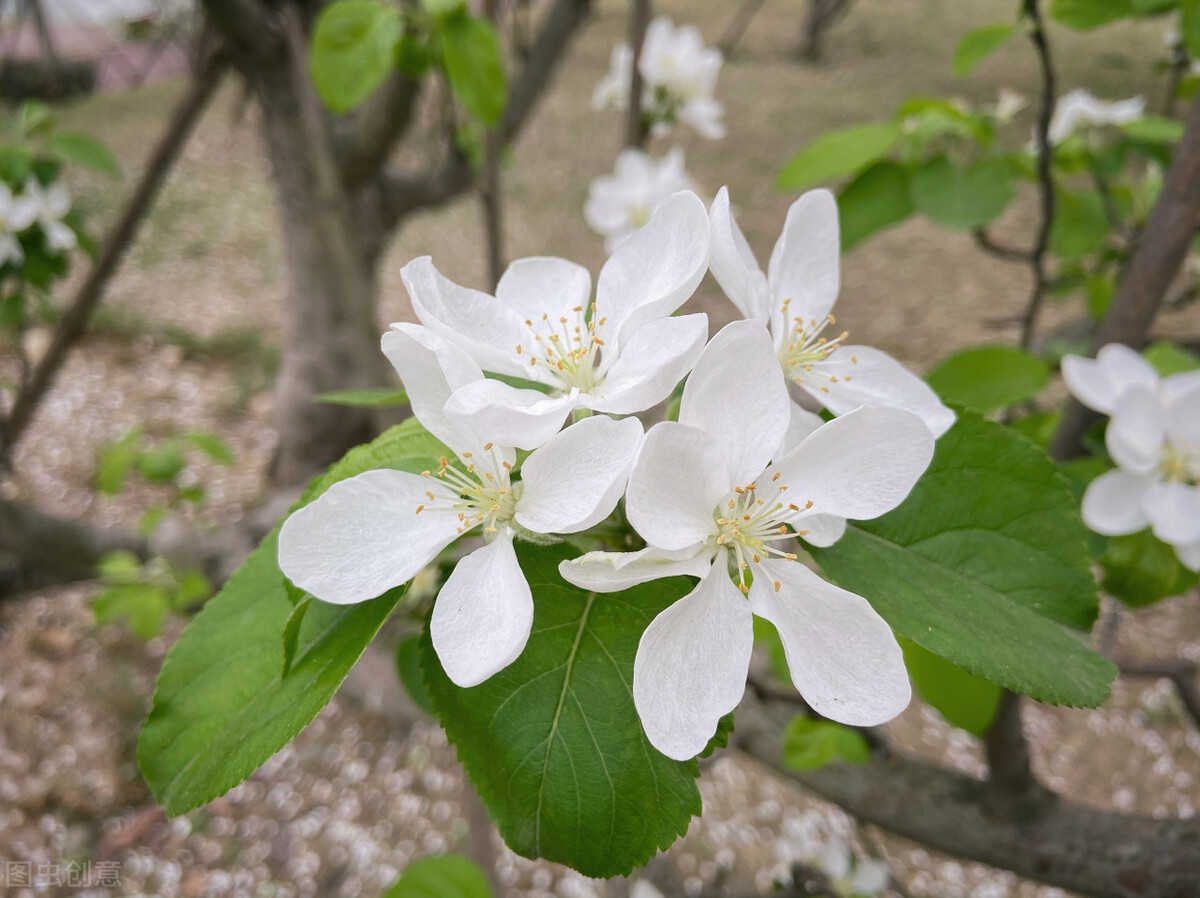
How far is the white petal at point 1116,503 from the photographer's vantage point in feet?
2.25

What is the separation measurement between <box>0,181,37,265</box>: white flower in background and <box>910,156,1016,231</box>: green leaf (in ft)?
5.10

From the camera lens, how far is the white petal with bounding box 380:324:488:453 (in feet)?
1.36

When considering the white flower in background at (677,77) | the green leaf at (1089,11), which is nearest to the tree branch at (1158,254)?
the green leaf at (1089,11)

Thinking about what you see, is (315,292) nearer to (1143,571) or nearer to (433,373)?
(433,373)

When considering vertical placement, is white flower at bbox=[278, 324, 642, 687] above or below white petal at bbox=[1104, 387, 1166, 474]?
above

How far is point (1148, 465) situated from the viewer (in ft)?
2.24

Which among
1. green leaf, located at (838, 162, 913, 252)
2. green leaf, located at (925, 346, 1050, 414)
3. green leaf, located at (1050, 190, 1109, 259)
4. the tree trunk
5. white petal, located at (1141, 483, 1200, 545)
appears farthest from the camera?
the tree trunk

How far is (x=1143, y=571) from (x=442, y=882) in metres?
0.85

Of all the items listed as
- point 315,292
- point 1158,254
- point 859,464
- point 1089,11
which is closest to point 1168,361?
point 1158,254

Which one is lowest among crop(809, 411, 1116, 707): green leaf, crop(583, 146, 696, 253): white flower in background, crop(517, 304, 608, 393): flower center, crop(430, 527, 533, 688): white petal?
crop(583, 146, 696, 253): white flower in background

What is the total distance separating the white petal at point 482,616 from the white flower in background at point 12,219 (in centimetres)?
150

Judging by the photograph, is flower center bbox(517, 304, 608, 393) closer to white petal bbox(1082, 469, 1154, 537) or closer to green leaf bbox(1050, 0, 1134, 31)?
white petal bbox(1082, 469, 1154, 537)

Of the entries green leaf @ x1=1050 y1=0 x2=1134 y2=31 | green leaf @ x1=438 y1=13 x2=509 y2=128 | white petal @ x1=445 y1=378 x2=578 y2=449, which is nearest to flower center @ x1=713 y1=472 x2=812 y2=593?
white petal @ x1=445 y1=378 x2=578 y2=449

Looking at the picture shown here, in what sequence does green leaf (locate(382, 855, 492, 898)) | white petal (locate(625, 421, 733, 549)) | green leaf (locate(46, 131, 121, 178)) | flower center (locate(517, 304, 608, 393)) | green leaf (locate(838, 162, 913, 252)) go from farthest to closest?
green leaf (locate(46, 131, 121, 178))
green leaf (locate(838, 162, 913, 252))
green leaf (locate(382, 855, 492, 898))
flower center (locate(517, 304, 608, 393))
white petal (locate(625, 421, 733, 549))
